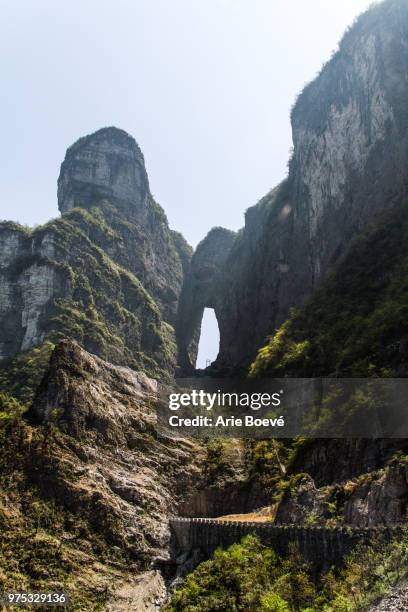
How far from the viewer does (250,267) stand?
82812 mm

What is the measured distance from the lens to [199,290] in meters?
104

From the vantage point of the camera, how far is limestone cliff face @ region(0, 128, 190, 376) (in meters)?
69.4

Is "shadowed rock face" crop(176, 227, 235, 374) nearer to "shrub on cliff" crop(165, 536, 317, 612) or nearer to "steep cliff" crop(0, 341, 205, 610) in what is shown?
"steep cliff" crop(0, 341, 205, 610)

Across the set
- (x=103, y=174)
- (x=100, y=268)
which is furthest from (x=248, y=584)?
(x=103, y=174)

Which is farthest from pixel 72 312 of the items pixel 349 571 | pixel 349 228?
pixel 349 571

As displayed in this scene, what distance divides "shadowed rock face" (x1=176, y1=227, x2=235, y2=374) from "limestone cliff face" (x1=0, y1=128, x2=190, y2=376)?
2.12 metres

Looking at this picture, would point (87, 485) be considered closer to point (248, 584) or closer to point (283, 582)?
point (248, 584)

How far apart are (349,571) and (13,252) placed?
64.9m

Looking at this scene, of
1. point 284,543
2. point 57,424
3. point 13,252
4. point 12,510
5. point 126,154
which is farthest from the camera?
point 126,154

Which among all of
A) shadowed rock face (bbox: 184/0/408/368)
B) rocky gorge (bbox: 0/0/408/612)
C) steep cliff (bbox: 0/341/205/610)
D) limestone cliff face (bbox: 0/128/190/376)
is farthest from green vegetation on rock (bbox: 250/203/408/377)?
limestone cliff face (bbox: 0/128/190/376)

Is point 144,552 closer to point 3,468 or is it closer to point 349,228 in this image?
point 3,468

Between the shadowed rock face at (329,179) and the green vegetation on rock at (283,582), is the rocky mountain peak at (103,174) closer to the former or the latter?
the shadowed rock face at (329,179)

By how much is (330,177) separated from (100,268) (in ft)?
104

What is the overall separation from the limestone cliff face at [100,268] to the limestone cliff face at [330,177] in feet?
41.8
